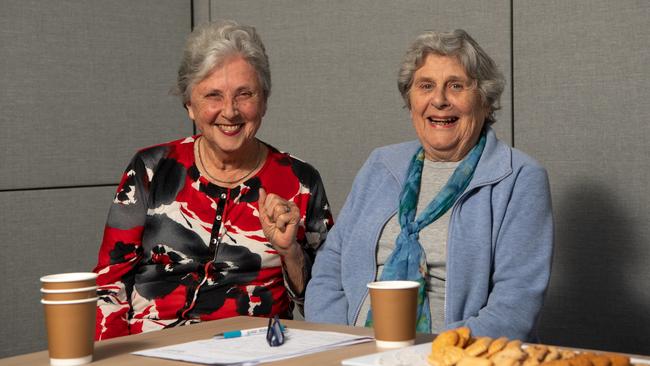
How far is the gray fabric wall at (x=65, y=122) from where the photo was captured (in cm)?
285

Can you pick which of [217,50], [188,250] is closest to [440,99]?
[217,50]

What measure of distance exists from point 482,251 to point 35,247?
1648 mm

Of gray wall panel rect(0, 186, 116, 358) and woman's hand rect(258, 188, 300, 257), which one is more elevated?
woman's hand rect(258, 188, 300, 257)

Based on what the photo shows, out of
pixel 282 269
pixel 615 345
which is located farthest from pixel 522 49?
pixel 282 269

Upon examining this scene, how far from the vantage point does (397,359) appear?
113 centimetres

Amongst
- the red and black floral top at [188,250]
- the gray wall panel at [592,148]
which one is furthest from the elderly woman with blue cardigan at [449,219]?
the gray wall panel at [592,148]

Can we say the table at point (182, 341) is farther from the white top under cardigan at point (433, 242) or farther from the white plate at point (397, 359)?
the white top under cardigan at point (433, 242)

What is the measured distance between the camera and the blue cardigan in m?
1.80

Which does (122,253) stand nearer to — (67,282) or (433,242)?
(433,242)

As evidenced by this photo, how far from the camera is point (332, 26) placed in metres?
3.09

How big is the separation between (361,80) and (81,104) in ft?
3.14

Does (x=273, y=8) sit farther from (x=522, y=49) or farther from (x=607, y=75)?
(x=607, y=75)

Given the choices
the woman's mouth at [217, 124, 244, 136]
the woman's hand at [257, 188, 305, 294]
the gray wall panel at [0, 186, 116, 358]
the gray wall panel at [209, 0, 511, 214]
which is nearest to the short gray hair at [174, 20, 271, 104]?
the woman's mouth at [217, 124, 244, 136]

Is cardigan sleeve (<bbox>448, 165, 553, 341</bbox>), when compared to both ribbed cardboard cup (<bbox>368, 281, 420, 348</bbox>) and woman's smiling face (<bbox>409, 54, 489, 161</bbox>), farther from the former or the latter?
ribbed cardboard cup (<bbox>368, 281, 420, 348</bbox>)
